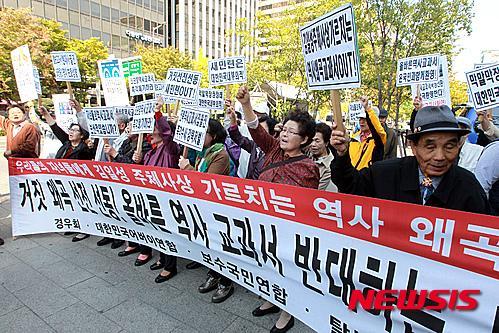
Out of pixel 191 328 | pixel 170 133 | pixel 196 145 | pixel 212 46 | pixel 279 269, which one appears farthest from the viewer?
pixel 212 46

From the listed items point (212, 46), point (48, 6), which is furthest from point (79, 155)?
point (212, 46)

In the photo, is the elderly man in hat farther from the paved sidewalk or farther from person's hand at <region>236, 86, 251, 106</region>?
the paved sidewalk

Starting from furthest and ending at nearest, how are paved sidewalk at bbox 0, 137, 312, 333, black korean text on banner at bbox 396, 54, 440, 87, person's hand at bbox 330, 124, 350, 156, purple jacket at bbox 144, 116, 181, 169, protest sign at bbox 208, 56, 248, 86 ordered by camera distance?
black korean text on banner at bbox 396, 54, 440, 87 < protest sign at bbox 208, 56, 248, 86 < purple jacket at bbox 144, 116, 181, 169 < paved sidewalk at bbox 0, 137, 312, 333 < person's hand at bbox 330, 124, 350, 156

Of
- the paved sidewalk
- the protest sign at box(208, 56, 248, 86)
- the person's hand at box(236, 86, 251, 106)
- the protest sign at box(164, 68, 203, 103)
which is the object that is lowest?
the paved sidewalk

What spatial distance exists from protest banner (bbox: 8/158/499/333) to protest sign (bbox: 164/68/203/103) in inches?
42.8

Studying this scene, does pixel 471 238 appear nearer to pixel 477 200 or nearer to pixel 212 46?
pixel 477 200

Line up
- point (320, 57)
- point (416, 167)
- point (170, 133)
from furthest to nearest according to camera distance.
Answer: point (170, 133)
point (320, 57)
point (416, 167)

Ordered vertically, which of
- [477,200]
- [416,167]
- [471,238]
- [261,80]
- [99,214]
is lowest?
[99,214]

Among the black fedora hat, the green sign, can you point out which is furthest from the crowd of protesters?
the green sign

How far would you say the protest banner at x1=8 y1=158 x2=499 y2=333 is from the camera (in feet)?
4.98

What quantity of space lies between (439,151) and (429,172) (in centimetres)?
13

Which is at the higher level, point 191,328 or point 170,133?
point 170,133

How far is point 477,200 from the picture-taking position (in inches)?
66.5

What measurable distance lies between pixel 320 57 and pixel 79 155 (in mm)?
3780
